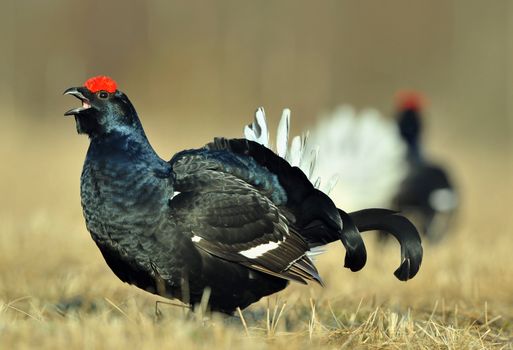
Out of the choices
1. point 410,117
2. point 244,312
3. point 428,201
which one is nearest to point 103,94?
point 244,312

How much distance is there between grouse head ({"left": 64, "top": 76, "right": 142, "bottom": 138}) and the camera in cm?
347

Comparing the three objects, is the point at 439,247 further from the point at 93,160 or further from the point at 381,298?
the point at 93,160

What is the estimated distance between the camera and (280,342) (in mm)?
2795

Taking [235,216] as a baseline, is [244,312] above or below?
below

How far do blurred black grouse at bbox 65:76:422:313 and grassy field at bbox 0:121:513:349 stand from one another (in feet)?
0.48

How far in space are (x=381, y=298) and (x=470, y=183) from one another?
25.0ft

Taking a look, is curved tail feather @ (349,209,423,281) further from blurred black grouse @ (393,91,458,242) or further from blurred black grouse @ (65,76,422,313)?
blurred black grouse @ (393,91,458,242)

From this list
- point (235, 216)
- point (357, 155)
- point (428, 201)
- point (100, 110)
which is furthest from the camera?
point (428, 201)

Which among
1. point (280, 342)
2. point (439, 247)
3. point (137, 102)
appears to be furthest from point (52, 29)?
point (280, 342)

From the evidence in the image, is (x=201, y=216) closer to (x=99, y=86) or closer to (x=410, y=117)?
(x=99, y=86)

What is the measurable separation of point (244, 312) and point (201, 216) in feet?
2.75

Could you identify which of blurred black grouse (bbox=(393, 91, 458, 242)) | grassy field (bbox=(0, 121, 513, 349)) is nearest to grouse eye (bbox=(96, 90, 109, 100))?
grassy field (bbox=(0, 121, 513, 349))

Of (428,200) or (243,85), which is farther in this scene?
(243,85)

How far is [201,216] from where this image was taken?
10.7 feet
